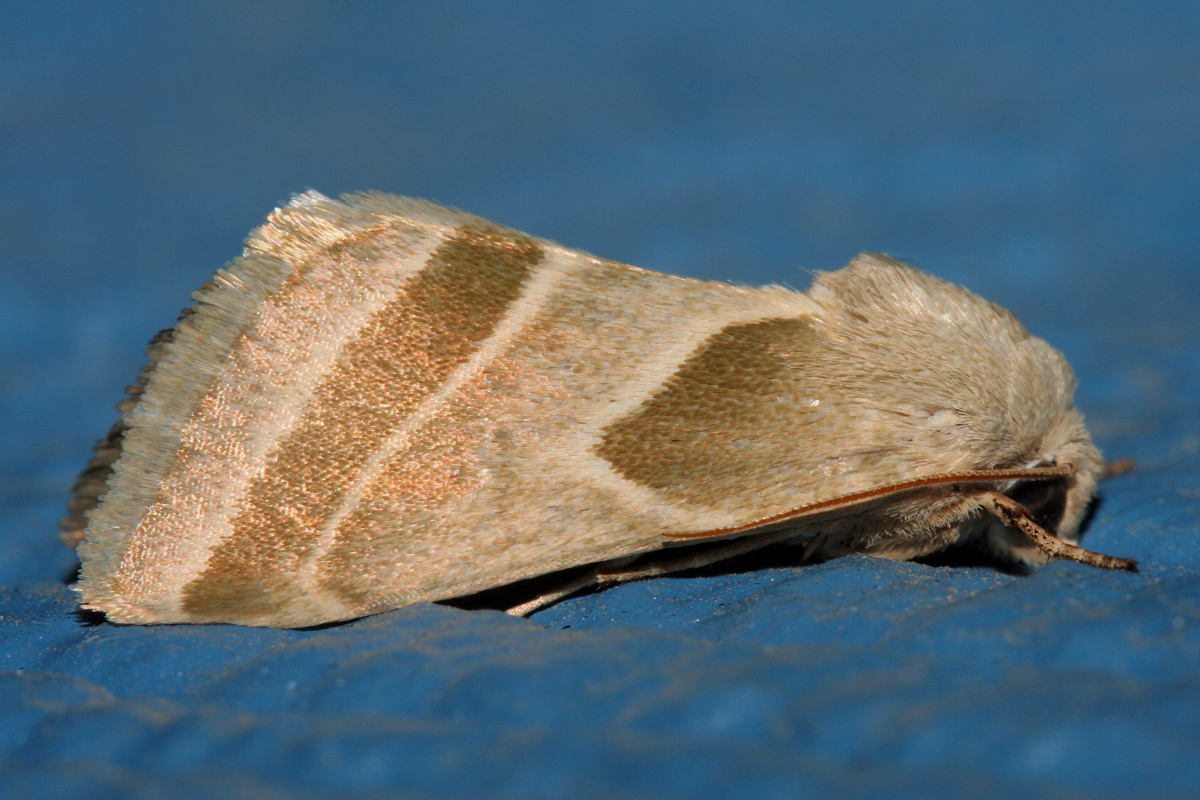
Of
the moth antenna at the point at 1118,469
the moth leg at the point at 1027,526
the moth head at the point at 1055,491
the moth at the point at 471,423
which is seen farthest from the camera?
the moth antenna at the point at 1118,469

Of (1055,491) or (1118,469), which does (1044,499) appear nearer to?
(1055,491)

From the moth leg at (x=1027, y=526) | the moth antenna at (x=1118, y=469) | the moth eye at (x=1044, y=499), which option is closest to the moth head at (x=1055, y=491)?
the moth eye at (x=1044, y=499)

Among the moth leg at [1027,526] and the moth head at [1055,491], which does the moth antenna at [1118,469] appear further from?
the moth leg at [1027,526]

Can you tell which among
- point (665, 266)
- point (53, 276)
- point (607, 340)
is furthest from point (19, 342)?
point (607, 340)

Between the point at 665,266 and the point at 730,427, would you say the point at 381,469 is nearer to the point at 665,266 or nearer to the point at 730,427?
Answer: the point at 730,427

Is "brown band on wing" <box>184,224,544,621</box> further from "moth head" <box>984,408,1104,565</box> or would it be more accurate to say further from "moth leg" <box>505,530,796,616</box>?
"moth head" <box>984,408,1104,565</box>

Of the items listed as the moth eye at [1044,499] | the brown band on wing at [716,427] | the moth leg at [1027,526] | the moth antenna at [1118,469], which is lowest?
the moth leg at [1027,526]

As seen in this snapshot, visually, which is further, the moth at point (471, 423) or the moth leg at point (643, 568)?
the moth leg at point (643, 568)

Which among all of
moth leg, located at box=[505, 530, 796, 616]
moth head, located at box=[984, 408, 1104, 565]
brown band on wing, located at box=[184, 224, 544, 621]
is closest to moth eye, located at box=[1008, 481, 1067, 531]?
moth head, located at box=[984, 408, 1104, 565]
